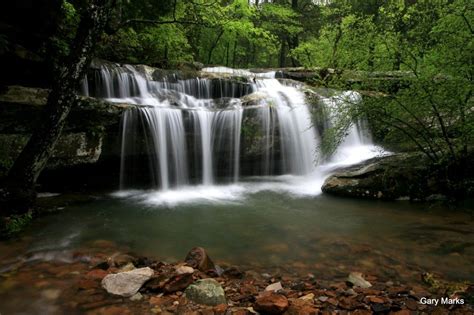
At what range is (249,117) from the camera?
34.2 ft

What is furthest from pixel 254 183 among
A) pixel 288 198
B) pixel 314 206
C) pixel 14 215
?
pixel 14 215

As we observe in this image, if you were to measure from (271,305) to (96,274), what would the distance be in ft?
7.17

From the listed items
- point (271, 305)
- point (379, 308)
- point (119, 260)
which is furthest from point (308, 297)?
point (119, 260)

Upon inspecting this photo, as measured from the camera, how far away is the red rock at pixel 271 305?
2949 mm

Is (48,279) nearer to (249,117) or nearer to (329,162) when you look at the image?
(249,117)

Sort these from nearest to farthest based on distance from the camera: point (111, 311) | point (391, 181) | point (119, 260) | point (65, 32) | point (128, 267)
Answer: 1. point (111, 311)
2. point (128, 267)
3. point (119, 260)
4. point (391, 181)
5. point (65, 32)

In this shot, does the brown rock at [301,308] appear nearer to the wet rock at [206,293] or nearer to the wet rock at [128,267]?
the wet rock at [206,293]

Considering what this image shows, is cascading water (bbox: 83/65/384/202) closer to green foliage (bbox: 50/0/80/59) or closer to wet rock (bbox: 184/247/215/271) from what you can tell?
green foliage (bbox: 50/0/80/59)

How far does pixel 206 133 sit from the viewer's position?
32.5 ft

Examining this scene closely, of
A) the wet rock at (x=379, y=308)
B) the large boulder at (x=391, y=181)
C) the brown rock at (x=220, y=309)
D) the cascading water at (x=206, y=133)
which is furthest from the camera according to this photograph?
the cascading water at (x=206, y=133)

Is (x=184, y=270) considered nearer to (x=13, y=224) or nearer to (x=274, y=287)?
(x=274, y=287)

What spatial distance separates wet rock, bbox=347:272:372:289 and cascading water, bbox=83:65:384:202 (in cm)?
497

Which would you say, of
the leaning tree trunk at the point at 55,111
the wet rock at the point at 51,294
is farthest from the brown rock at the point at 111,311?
the leaning tree trunk at the point at 55,111

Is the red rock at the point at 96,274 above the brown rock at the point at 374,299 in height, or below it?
above
